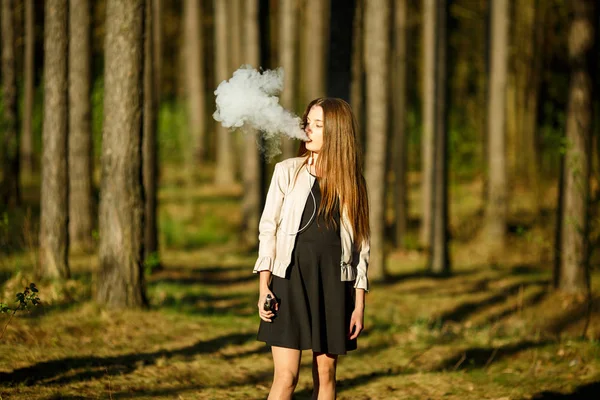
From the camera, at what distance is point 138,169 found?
792 centimetres

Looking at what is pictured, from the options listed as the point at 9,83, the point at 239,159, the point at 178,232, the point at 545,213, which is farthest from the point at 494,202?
the point at 239,159

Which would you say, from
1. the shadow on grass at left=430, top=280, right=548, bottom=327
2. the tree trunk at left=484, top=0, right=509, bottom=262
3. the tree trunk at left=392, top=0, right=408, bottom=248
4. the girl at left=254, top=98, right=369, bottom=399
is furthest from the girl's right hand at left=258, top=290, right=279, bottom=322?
the tree trunk at left=484, top=0, right=509, bottom=262

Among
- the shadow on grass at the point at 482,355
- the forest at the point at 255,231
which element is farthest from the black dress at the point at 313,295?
the shadow on grass at the point at 482,355

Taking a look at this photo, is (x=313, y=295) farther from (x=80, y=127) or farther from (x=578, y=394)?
(x=80, y=127)

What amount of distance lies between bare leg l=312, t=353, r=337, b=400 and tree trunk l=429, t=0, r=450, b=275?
10.1 metres

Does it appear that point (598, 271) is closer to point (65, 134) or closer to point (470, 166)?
point (470, 166)

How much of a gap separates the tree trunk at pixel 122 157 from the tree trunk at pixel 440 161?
7.77 m

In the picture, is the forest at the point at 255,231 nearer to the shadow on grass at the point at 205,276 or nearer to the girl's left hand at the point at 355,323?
the shadow on grass at the point at 205,276

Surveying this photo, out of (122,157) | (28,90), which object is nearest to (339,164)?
(122,157)

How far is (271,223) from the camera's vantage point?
14.7 feet

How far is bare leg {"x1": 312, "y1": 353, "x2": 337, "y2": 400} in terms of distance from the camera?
4.60m

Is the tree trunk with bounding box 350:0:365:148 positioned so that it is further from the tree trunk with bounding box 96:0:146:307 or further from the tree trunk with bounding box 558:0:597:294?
the tree trunk with bounding box 96:0:146:307

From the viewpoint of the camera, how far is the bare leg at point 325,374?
15.1 ft

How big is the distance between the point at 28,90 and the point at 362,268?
1816 cm
